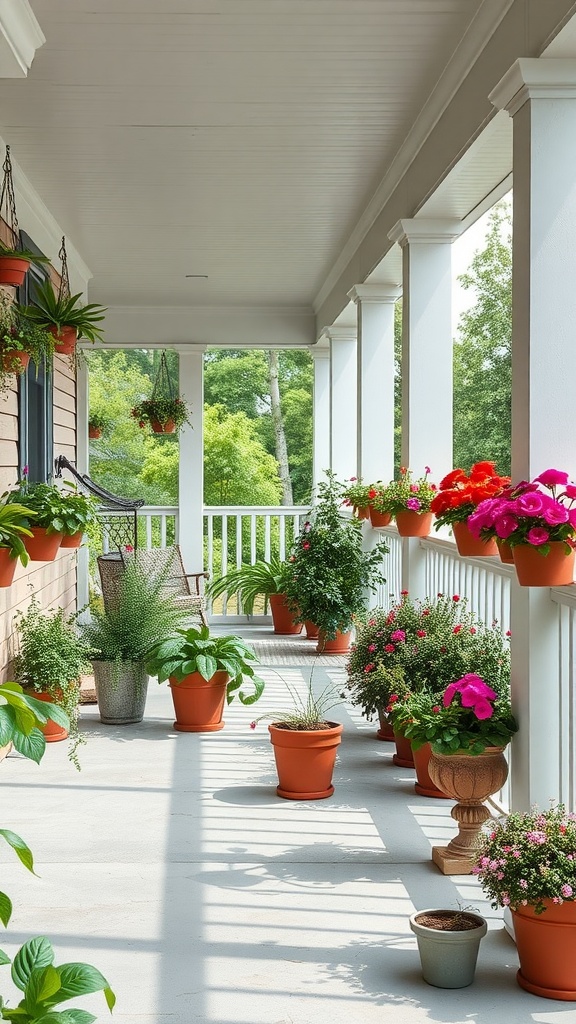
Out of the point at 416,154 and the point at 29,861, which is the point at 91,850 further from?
the point at 416,154

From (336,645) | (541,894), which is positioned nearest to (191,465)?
(336,645)

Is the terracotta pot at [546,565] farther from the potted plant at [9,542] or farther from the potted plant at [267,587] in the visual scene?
the potted plant at [267,587]

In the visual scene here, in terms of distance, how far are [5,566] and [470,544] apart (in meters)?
1.71

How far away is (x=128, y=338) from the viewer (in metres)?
9.62

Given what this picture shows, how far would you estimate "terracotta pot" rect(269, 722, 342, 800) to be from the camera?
4.04m

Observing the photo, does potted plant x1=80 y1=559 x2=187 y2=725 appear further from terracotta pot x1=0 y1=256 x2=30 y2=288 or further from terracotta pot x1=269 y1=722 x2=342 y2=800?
terracotta pot x1=0 y1=256 x2=30 y2=288

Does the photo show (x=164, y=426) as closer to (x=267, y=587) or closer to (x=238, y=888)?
(x=267, y=587)

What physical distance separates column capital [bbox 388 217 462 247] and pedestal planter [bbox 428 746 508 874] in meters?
2.77

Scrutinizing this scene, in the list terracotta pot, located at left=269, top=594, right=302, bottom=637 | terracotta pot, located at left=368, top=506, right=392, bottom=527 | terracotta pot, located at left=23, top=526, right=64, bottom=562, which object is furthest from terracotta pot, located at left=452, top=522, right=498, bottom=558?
terracotta pot, located at left=269, top=594, right=302, bottom=637

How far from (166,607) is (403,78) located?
291 centimetres

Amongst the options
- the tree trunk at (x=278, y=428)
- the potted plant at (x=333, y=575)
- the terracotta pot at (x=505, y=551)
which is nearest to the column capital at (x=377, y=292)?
the potted plant at (x=333, y=575)

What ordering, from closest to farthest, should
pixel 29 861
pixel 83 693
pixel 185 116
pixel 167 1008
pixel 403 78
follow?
pixel 29 861 → pixel 167 1008 → pixel 403 78 → pixel 185 116 → pixel 83 693

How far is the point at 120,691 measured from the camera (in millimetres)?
5551

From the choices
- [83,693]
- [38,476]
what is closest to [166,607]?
[83,693]
